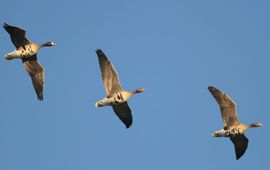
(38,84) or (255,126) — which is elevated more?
(38,84)

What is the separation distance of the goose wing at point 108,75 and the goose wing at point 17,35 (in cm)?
449

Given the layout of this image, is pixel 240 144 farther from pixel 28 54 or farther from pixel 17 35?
pixel 17 35

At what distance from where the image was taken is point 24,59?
5322 cm

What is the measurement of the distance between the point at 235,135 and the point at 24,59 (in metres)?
13.3

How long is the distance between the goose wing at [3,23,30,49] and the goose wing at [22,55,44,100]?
5.25ft

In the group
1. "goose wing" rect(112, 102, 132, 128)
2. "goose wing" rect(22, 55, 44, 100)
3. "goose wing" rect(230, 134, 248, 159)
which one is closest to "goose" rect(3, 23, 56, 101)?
"goose wing" rect(22, 55, 44, 100)

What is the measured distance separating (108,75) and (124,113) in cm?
290

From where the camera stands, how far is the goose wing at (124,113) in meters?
52.0

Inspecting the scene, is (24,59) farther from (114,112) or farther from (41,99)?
(114,112)

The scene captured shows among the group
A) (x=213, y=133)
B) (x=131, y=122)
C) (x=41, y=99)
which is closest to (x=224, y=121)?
(x=213, y=133)

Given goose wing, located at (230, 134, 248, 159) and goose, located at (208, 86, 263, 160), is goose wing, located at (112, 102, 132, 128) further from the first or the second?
goose wing, located at (230, 134, 248, 159)

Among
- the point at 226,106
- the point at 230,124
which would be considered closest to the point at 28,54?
the point at 226,106

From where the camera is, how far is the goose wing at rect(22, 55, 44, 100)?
53.2m

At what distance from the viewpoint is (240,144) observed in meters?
51.9
